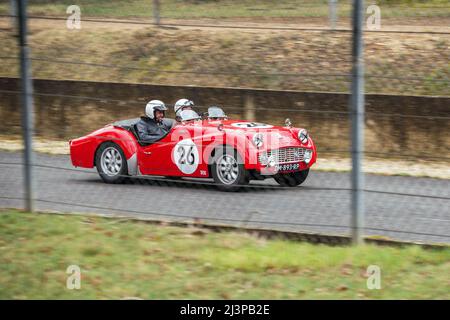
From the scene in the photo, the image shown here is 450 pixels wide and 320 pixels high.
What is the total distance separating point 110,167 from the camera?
12656 millimetres

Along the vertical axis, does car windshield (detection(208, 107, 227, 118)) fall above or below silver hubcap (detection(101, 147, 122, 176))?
above

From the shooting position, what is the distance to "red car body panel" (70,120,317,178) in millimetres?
11633

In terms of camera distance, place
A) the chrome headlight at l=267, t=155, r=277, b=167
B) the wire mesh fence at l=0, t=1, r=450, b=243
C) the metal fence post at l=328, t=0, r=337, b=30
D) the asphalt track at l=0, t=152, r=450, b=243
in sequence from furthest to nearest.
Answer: the metal fence post at l=328, t=0, r=337, b=30 → the chrome headlight at l=267, t=155, r=277, b=167 → the wire mesh fence at l=0, t=1, r=450, b=243 → the asphalt track at l=0, t=152, r=450, b=243

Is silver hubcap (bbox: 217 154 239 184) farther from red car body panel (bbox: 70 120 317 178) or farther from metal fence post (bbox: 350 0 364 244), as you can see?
metal fence post (bbox: 350 0 364 244)

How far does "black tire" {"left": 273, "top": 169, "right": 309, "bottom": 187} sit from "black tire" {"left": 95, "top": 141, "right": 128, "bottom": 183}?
1.97 m

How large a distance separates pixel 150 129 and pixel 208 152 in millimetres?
1032

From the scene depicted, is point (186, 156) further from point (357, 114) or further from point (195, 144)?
point (357, 114)

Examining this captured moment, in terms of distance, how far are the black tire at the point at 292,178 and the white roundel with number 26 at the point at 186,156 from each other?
103 cm

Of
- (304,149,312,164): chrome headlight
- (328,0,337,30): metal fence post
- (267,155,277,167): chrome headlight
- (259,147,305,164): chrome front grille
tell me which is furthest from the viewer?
(328,0,337,30): metal fence post

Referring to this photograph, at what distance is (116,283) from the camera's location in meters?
7.39

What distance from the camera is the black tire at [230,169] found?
11547mm

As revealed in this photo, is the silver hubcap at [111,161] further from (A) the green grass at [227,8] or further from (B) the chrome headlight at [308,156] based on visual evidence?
(A) the green grass at [227,8]

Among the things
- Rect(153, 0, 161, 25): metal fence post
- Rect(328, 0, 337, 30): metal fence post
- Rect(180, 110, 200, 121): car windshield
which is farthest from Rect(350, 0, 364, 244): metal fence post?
Rect(153, 0, 161, 25): metal fence post

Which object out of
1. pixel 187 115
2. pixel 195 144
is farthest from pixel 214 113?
pixel 195 144
